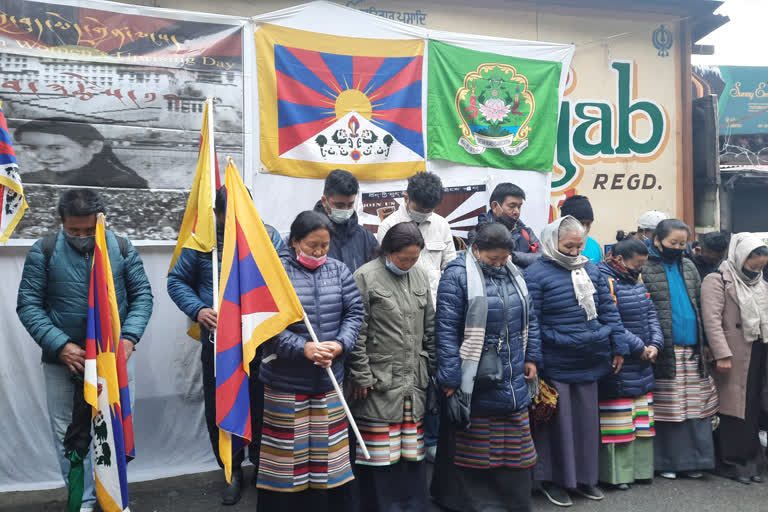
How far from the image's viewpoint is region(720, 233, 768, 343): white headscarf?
4.77 m

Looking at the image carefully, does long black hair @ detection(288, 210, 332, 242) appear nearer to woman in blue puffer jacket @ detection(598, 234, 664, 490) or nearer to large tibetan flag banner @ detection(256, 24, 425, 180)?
large tibetan flag banner @ detection(256, 24, 425, 180)

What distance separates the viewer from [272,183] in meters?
5.15

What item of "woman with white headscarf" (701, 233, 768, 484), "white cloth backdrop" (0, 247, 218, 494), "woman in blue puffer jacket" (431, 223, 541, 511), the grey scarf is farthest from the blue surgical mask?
"woman with white headscarf" (701, 233, 768, 484)

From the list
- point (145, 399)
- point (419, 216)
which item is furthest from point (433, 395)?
point (145, 399)

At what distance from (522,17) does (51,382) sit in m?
5.28

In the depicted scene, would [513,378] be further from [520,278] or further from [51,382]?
[51,382]

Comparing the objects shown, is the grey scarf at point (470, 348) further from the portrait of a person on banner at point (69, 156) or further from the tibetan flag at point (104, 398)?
the portrait of a person on banner at point (69, 156)

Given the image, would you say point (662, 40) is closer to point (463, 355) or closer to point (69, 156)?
point (463, 355)

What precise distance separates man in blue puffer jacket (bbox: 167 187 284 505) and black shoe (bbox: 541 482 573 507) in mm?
2027

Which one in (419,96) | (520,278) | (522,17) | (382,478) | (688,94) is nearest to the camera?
(382,478)

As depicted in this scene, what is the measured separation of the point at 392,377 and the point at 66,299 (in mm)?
2003

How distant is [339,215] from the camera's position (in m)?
4.30

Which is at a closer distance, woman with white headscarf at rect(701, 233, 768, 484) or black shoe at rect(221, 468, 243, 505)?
black shoe at rect(221, 468, 243, 505)

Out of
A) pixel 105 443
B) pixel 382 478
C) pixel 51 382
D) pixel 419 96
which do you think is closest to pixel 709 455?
pixel 382 478
